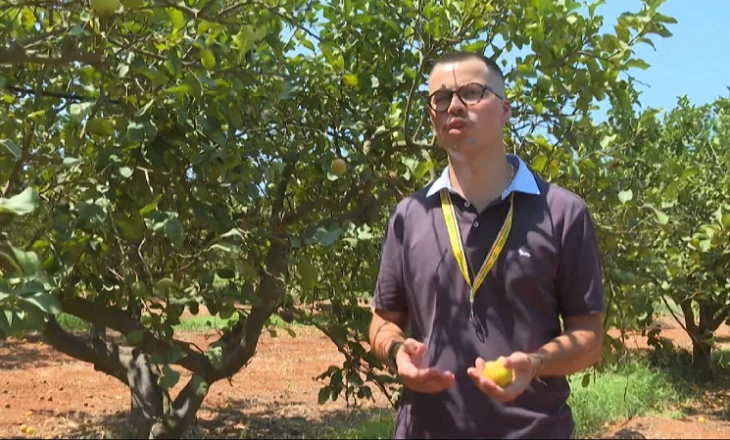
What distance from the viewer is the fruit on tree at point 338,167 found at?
9.59 ft

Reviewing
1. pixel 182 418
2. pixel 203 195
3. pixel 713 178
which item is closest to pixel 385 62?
pixel 203 195

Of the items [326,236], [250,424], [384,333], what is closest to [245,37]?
[326,236]

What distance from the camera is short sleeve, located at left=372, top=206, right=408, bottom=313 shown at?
1.52 metres

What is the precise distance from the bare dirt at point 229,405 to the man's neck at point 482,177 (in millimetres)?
4362

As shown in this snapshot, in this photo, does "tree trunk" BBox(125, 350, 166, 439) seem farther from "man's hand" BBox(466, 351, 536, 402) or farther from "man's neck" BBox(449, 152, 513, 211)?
"man's hand" BBox(466, 351, 536, 402)

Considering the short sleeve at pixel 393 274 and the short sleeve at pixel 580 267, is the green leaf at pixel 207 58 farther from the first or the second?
the short sleeve at pixel 580 267

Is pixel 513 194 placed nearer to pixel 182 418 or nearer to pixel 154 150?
pixel 154 150

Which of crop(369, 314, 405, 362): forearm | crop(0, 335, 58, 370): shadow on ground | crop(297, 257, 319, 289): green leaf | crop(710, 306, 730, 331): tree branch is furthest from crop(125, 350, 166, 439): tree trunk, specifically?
crop(710, 306, 730, 331): tree branch

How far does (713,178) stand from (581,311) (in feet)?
25.7

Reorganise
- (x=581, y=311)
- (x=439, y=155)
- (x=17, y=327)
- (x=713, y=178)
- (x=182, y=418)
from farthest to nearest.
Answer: (x=713, y=178)
(x=182, y=418)
(x=439, y=155)
(x=17, y=327)
(x=581, y=311)

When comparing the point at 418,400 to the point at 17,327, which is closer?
the point at 418,400

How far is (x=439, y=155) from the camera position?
10.7ft

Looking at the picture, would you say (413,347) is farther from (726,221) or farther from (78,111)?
(726,221)

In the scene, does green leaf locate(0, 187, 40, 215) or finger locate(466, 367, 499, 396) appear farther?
green leaf locate(0, 187, 40, 215)
